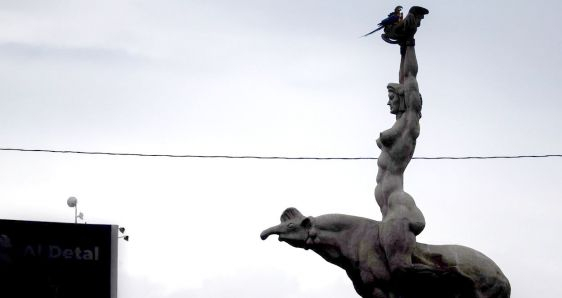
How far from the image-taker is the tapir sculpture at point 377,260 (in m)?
25.3

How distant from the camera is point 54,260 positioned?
101ft

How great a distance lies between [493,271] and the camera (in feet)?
83.9

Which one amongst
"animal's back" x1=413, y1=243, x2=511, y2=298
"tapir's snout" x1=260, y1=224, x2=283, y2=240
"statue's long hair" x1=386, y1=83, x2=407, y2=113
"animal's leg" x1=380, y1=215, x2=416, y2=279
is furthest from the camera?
"statue's long hair" x1=386, y1=83, x2=407, y2=113

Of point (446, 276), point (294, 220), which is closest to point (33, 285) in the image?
point (294, 220)

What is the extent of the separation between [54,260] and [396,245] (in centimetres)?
816

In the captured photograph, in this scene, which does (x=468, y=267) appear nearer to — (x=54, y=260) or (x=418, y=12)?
(x=418, y=12)

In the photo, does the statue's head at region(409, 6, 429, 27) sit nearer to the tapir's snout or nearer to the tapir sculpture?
the tapir sculpture

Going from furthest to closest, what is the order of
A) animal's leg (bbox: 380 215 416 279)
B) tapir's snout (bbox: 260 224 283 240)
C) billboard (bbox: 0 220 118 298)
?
billboard (bbox: 0 220 118 298) → tapir's snout (bbox: 260 224 283 240) → animal's leg (bbox: 380 215 416 279)

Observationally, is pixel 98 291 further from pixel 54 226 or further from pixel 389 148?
pixel 389 148

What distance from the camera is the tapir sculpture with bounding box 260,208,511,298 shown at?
25.3m

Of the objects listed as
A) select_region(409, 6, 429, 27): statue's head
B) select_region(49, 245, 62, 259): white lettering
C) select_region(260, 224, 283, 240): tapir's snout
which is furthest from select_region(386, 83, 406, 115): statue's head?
select_region(49, 245, 62, 259): white lettering

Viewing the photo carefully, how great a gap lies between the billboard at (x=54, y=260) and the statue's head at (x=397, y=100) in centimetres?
655

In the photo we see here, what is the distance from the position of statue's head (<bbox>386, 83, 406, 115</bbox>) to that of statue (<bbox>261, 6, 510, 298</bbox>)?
0.02 meters

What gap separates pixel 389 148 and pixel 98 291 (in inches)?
278
